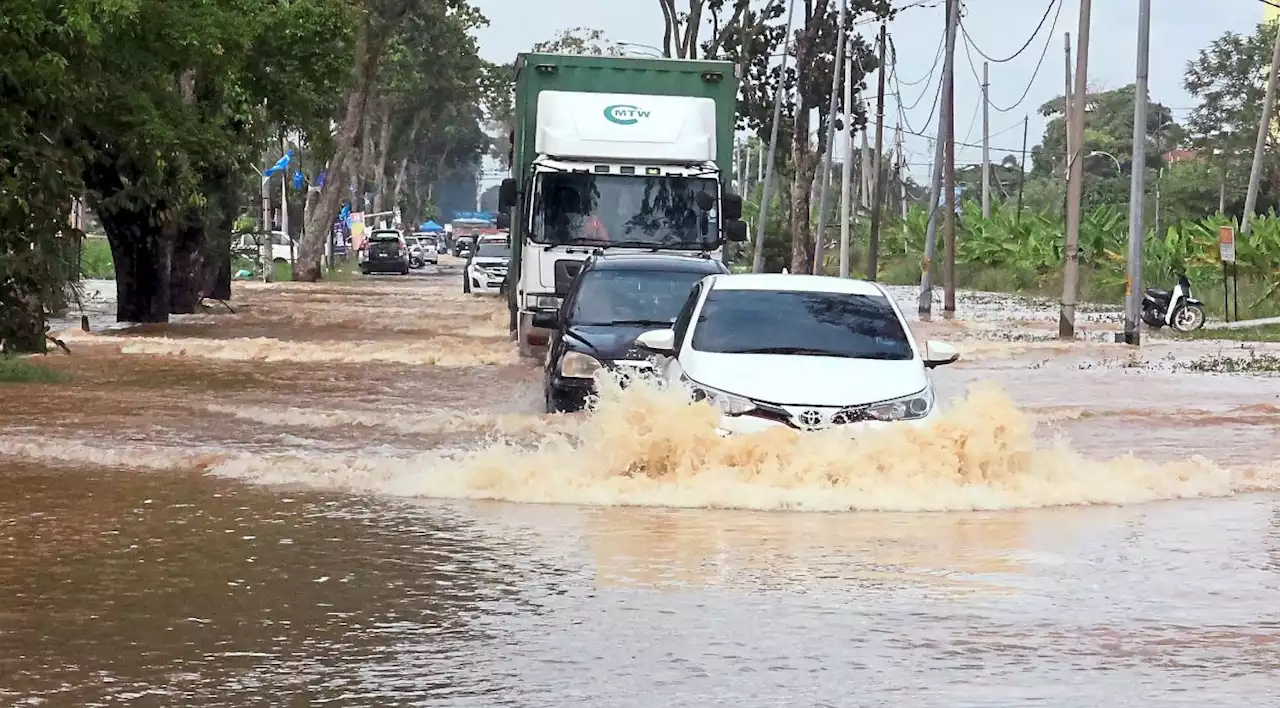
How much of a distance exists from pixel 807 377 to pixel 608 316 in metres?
6.65

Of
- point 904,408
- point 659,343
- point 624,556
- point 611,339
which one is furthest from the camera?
point 611,339

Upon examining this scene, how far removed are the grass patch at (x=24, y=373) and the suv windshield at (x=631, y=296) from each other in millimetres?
6365

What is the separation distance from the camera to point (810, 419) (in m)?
12.9

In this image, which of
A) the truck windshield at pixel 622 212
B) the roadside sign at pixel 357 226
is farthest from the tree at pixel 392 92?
the truck windshield at pixel 622 212

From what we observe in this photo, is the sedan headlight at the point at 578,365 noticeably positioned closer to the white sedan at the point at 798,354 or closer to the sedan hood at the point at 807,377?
the white sedan at the point at 798,354

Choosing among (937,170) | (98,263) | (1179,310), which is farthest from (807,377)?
(98,263)

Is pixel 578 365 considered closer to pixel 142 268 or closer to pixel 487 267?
pixel 142 268

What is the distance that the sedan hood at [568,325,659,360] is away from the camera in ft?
60.2

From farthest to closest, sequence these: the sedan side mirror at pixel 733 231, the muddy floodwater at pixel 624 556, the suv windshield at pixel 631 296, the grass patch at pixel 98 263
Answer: the grass patch at pixel 98 263 → the sedan side mirror at pixel 733 231 → the suv windshield at pixel 631 296 → the muddy floodwater at pixel 624 556

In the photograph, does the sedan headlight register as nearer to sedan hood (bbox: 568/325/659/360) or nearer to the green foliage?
sedan hood (bbox: 568/325/659/360)

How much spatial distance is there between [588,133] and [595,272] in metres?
6.36

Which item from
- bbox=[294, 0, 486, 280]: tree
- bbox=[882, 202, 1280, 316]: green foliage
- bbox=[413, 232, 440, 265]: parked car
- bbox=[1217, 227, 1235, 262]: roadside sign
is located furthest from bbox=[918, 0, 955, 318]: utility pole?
bbox=[413, 232, 440, 265]: parked car

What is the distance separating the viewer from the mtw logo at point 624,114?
2647cm

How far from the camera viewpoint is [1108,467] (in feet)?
48.3
